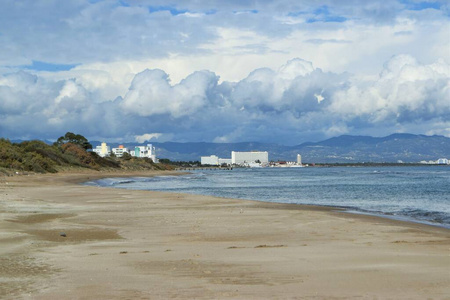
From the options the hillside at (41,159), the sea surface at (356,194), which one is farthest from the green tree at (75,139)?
the sea surface at (356,194)

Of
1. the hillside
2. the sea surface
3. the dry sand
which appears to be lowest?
the sea surface

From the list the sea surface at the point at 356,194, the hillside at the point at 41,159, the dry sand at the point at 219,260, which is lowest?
the sea surface at the point at 356,194

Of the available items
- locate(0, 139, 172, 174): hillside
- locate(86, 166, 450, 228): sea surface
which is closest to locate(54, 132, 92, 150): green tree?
locate(0, 139, 172, 174): hillside

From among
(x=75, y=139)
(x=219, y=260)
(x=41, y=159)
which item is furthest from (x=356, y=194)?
(x=75, y=139)

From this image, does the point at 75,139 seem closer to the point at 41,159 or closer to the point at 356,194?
the point at 41,159

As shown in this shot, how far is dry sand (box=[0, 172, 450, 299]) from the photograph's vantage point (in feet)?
29.2

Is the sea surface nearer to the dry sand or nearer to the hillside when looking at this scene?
the dry sand

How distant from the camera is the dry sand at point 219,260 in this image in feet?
29.2

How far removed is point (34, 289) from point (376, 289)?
554cm

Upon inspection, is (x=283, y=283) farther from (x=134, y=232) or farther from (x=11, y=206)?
(x=11, y=206)

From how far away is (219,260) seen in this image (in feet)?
39.3

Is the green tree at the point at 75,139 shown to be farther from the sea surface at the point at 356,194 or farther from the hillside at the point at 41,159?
the sea surface at the point at 356,194

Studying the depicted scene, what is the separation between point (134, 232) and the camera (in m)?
18.2

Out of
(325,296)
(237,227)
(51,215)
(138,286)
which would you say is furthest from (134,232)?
(325,296)
